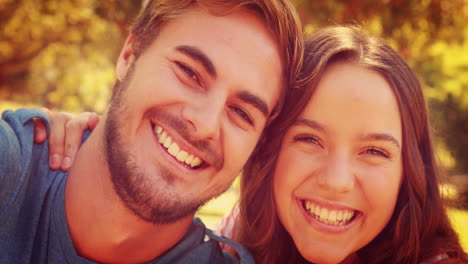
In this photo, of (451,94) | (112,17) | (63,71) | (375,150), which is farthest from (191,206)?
(451,94)

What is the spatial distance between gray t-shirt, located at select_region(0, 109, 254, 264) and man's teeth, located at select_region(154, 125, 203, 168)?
0.52 m

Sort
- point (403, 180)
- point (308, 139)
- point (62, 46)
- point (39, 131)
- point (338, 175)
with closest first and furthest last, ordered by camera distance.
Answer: point (338, 175) → point (39, 131) → point (308, 139) → point (403, 180) → point (62, 46)

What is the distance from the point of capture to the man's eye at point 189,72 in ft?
8.13

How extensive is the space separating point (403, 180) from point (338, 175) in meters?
0.66

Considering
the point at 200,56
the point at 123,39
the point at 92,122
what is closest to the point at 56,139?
the point at 92,122

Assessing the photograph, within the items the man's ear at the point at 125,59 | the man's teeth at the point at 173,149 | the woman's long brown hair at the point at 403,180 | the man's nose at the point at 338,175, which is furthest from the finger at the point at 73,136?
the man's nose at the point at 338,175

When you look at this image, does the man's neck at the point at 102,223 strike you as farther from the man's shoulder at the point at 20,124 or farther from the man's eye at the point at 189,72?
the man's eye at the point at 189,72

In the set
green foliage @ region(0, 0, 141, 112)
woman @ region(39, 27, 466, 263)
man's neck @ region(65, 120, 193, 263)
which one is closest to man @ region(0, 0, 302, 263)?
man's neck @ region(65, 120, 193, 263)

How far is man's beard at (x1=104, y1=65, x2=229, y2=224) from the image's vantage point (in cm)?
238

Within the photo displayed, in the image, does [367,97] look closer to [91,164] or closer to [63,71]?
[91,164]

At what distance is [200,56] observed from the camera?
96.7 inches

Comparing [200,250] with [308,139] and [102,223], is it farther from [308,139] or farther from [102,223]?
[308,139]

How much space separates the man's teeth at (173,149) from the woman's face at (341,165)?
60 centimetres

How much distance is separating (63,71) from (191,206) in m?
12.1
